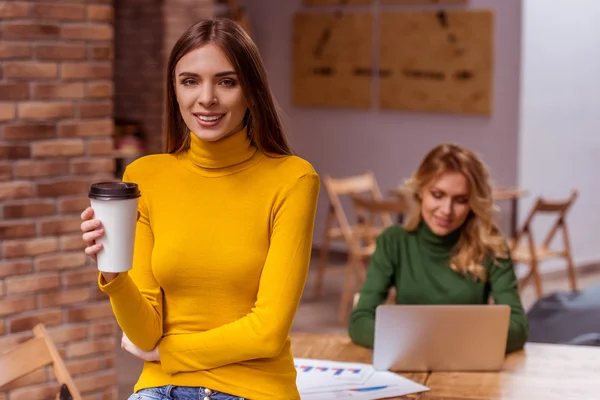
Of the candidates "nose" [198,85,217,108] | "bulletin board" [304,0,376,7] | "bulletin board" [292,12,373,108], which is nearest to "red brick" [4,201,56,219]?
"nose" [198,85,217,108]

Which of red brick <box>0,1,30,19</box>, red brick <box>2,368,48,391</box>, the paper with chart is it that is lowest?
red brick <box>2,368,48,391</box>

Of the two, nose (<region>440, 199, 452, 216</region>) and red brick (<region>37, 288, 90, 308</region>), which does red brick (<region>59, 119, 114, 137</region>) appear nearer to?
red brick (<region>37, 288, 90, 308</region>)

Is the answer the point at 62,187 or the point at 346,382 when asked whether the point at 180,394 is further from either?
the point at 62,187

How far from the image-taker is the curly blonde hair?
300 cm

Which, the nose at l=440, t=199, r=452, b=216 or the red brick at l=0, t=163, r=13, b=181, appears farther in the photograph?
the red brick at l=0, t=163, r=13, b=181

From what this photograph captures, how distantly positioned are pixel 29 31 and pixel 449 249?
1.63m

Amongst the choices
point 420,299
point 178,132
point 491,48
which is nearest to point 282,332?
point 178,132

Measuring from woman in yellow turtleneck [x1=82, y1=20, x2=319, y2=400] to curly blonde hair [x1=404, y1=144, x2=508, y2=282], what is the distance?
1.22 metres

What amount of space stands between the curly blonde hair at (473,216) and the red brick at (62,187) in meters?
1.31

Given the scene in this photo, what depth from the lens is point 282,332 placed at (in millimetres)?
1828

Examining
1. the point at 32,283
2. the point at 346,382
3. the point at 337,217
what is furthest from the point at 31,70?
the point at 337,217

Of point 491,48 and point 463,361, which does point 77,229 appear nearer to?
point 463,361

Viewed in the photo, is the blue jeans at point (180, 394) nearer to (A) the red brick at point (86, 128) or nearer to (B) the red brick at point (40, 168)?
(B) the red brick at point (40, 168)

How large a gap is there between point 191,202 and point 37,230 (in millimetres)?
1789
